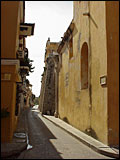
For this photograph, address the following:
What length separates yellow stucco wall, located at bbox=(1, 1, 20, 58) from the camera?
26.1ft

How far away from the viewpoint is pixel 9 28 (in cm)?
807

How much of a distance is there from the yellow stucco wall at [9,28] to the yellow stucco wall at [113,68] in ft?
11.1

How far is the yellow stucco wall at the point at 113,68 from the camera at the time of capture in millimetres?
7168

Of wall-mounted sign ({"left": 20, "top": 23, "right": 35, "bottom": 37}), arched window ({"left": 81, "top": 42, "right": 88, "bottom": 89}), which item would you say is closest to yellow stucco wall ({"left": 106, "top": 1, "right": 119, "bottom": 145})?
arched window ({"left": 81, "top": 42, "right": 88, "bottom": 89})

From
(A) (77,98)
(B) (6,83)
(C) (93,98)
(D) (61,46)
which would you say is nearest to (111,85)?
(C) (93,98)

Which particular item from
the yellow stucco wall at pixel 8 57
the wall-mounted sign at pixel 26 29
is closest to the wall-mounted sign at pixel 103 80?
the yellow stucco wall at pixel 8 57

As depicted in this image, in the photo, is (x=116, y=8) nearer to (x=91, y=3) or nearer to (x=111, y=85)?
(x=91, y=3)

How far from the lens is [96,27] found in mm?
8734

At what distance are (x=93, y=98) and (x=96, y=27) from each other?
2.87 meters

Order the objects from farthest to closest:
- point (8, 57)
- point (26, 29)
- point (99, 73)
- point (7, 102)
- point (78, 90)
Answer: point (78, 90), point (26, 29), point (99, 73), point (8, 57), point (7, 102)

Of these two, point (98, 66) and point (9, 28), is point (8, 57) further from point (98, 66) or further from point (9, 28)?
point (98, 66)

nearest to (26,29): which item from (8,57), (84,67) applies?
(8,57)

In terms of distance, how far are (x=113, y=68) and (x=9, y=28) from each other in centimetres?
406

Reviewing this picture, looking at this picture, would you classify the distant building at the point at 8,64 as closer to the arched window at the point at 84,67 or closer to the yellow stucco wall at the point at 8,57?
the yellow stucco wall at the point at 8,57
